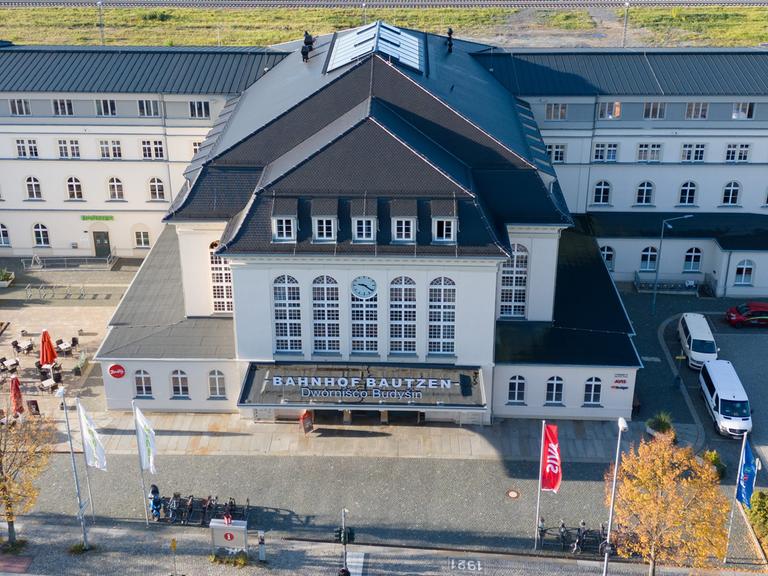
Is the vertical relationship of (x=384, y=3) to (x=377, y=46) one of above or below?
above

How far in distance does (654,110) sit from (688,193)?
8.10m

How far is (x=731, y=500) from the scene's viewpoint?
58781 millimetres

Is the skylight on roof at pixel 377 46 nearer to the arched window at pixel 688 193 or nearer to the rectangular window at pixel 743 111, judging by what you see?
the arched window at pixel 688 193

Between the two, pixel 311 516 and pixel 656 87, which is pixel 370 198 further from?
pixel 656 87

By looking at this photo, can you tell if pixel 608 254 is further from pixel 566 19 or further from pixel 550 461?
pixel 566 19

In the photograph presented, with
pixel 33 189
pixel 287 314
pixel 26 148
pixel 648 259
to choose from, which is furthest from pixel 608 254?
pixel 26 148

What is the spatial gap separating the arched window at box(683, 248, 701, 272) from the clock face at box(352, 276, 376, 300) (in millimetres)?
35118

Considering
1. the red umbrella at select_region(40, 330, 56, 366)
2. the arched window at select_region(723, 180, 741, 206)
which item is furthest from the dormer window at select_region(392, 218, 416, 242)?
the arched window at select_region(723, 180, 741, 206)

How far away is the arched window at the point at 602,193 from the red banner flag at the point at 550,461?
38.4 m

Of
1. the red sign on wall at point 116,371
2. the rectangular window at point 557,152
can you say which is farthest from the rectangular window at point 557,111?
the red sign on wall at point 116,371

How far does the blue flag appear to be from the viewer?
173 ft

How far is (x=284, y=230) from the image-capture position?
6184cm

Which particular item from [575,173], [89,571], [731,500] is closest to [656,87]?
[575,173]

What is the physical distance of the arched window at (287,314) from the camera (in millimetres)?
63094
